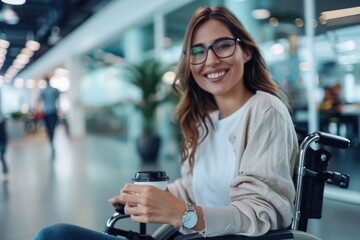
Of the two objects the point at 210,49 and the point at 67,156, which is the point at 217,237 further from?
the point at 67,156

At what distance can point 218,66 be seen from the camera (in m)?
1.16

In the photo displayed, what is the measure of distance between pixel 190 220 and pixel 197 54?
57 cm

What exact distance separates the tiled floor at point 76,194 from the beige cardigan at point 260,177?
178 cm

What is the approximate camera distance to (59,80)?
2053 cm

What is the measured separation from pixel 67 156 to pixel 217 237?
692cm

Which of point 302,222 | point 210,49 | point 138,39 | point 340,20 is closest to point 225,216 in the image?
point 302,222

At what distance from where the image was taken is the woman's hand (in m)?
0.84

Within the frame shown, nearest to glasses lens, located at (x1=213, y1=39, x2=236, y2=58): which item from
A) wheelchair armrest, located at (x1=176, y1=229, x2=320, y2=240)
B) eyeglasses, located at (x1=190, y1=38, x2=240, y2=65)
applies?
eyeglasses, located at (x1=190, y1=38, x2=240, y2=65)

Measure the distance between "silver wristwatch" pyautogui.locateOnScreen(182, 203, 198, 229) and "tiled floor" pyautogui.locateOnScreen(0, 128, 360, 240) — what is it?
1884mm

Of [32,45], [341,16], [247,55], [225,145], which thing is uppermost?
[32,45]

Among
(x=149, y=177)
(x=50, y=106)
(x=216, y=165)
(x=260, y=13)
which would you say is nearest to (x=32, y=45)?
(x=50, y=106)

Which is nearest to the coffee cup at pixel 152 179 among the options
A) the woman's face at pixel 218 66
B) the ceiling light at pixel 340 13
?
the woman's face at pixel 218 66

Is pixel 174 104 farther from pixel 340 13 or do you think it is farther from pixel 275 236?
pixel 275 236

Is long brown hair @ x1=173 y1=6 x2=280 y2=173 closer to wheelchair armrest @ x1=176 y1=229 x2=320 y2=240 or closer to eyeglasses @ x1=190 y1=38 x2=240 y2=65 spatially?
eyeglasses @ x1=190 y1=38 x2=240 y2=65
